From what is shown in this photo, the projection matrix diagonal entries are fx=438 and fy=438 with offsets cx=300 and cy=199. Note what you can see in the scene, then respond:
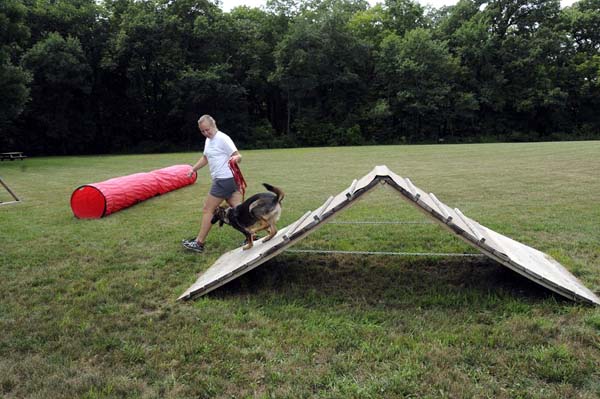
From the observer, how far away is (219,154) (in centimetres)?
570

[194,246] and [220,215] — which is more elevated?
[220,215]

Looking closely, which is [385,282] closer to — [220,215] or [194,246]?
[220,215]

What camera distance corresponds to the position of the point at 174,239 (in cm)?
654

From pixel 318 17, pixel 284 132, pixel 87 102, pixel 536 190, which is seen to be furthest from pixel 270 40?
pixel 536 190

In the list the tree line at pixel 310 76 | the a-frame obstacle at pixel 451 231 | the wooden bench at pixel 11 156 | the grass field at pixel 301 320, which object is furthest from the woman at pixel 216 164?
the tree line at pixel 310 76

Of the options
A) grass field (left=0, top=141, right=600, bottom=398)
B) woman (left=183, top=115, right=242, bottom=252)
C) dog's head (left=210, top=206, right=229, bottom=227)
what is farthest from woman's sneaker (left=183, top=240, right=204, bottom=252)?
dog's head (left=210, top=206, right=229, bottom=227)

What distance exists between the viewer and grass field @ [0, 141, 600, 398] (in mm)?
2762

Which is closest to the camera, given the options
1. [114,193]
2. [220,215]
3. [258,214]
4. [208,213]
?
[258,214]

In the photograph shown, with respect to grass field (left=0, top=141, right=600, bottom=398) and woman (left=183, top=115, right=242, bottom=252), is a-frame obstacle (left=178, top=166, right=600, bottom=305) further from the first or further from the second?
woman (left=183, top=115, right=242, bottom=252)

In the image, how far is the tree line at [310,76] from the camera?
37.4 metres

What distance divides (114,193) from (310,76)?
37.9 m

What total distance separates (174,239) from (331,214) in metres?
3.44

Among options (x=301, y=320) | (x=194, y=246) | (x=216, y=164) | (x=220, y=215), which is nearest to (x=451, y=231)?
(x=301, y=320)

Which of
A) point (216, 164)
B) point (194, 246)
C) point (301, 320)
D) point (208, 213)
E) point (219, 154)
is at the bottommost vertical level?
point (301, 320)
